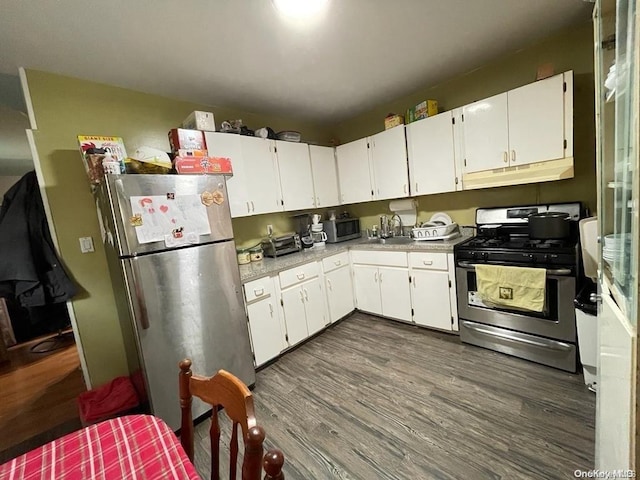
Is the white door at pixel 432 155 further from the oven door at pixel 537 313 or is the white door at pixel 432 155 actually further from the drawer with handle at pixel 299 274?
the drawer with handle at pixel 299 274

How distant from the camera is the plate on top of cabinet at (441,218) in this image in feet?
9.34

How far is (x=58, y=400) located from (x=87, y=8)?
117 inches

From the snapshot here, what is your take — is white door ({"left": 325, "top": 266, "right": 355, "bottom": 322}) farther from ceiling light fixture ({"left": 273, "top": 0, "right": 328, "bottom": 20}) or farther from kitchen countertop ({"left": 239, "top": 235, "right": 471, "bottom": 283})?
ceiling light fixture ({"left": 273, "top": 0, "right": 328, "bottom": 20})

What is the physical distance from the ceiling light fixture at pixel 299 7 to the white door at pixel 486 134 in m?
1.62

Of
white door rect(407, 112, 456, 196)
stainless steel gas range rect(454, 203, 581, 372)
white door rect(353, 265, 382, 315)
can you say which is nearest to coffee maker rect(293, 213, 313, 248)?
white door rect(353, 265, 382, 315)

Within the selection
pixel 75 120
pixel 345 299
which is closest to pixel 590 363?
pixel 345 299

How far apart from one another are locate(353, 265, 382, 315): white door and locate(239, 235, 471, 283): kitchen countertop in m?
0.26

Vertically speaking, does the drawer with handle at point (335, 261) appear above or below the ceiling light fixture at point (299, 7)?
below

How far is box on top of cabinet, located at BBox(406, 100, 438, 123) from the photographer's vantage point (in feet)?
8.66

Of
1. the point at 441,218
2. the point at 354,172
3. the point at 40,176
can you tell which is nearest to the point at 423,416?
the point at 441,218

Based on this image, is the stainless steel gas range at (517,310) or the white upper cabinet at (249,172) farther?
the white upper cabinet at (249,172)

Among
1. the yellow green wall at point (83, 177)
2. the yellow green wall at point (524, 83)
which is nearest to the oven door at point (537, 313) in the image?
the yellow green wall at point (524, 83)

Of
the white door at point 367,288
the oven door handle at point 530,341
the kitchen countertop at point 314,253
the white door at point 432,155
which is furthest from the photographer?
the white door at point 367,288

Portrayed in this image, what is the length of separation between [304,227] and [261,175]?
0.88 meters
